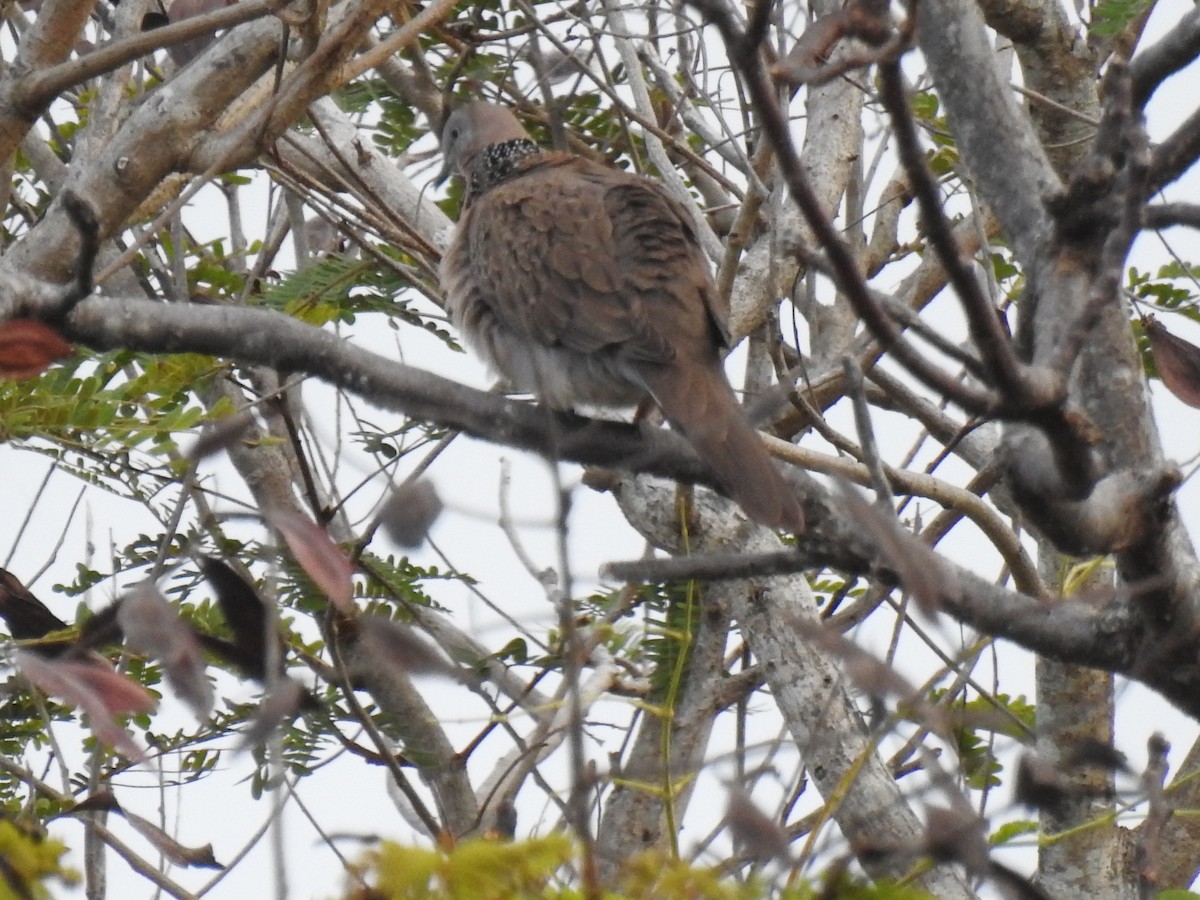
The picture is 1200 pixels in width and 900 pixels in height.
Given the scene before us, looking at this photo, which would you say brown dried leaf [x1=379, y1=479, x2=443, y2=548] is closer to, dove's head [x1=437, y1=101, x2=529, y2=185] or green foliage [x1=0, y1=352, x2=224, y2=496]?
green foliage [x1=0, y1=352, x2=224, y2=496]

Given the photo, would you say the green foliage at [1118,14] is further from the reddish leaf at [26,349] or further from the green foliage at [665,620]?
the reddish leaf at [26,349]

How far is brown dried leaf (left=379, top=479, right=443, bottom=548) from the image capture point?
5.52 feet

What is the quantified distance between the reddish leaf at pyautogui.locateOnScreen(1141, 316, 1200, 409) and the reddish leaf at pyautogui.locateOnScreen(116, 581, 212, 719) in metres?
1.69

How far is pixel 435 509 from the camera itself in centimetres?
170

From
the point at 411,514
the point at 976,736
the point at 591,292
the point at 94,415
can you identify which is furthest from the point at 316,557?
the point at 976,736

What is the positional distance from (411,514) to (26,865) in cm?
54

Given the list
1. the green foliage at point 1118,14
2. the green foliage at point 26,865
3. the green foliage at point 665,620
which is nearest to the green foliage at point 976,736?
the green foliage at point 665,620

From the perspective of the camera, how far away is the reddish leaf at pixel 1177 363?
8.29 feet

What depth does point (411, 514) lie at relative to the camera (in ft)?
5.54

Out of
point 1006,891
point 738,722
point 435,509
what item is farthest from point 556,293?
point 1006,891

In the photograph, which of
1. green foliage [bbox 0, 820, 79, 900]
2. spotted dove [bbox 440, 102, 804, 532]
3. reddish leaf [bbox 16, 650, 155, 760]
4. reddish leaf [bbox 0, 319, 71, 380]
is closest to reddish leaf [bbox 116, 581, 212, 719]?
reddish leaf [bbox 16, 650, 155, 760]

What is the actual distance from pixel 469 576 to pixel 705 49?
224 centimetres

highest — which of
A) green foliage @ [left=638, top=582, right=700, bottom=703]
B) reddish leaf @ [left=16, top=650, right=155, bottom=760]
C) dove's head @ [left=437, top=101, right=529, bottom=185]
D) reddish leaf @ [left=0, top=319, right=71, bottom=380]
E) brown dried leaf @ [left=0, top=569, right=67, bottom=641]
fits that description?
dove's head @ [left=437, top=101, right=529, bottom=185]

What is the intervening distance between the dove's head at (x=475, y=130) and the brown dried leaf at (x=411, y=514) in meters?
3.47
